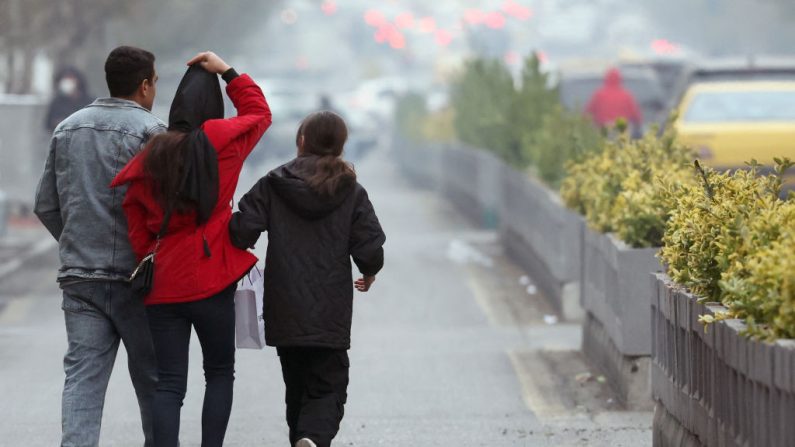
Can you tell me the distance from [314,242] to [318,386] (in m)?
0.58

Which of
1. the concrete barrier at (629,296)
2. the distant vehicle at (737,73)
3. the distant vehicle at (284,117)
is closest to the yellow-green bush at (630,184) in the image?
the concrete barrier at (629,296)

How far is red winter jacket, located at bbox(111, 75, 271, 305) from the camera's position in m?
6.77

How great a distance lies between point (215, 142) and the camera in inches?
266

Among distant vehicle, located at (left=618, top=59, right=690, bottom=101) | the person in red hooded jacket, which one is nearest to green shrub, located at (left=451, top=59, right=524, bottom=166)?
the person in red hooded jacket

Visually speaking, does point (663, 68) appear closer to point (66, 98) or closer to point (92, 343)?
point (66, 98)

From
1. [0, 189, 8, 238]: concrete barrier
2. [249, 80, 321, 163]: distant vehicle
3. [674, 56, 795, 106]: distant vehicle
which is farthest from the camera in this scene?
[249, 80, 321, 163]: distant vehicle

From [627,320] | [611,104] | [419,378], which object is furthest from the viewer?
[611,104]

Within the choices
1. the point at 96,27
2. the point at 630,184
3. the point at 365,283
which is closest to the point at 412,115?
the point at 96,27

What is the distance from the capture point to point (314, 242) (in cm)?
702

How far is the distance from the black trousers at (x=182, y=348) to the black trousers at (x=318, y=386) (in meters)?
0.28

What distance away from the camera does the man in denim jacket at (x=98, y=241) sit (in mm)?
6863

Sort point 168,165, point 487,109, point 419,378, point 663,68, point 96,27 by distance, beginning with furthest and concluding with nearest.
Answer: point 663,68 → point 96,27 → point 487,109 → point 419,378 → point 168,165

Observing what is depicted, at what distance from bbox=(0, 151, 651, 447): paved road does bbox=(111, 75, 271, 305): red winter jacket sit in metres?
2.02

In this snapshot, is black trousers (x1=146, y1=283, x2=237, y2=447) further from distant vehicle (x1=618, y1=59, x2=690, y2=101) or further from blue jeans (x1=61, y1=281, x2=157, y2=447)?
distant vehicle (x1=618, y1=59, x2=690, y2=101)
